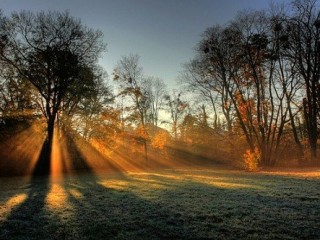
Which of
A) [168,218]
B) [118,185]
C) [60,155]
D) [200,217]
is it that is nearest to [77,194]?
[118,185]

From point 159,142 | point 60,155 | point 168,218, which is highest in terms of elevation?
point 159,142

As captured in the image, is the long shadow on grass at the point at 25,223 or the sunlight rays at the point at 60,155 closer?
the long shadow on grass at the point at 25,223

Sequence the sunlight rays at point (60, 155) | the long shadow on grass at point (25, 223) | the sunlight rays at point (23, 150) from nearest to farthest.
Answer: the long shadow on grass at point (25, 223) < the sunlight rays at point (23, 150) < the sunlight rays at point (60, 155)

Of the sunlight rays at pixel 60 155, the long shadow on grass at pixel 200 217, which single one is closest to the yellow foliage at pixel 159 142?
the sunlight rays at pixel 60 155

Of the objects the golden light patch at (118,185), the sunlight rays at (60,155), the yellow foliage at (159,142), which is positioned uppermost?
the yellow foliage at (159,142)

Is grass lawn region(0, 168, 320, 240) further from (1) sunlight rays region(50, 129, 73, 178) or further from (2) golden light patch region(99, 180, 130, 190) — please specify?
(1) sunlight rays region(50, 129, 73, 178)

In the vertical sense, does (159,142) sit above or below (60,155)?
above

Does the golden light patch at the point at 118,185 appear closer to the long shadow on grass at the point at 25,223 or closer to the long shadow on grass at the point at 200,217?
the long shadow on grass at the point at 200,217

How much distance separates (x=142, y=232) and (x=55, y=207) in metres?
3.13

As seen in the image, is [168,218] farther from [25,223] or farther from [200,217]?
[25,223]

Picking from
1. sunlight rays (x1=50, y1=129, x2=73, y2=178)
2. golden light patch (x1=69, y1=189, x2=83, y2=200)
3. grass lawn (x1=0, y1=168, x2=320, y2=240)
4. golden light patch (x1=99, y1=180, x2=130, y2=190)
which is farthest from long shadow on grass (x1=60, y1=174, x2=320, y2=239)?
sunlight rays (x1=50, y1=129, x2=73, y2=178)

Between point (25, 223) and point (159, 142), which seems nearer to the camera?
point (25, 223)

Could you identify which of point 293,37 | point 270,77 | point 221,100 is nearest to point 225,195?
point 270,77

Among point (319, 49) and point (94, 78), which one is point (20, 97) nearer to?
point (94, 78)
